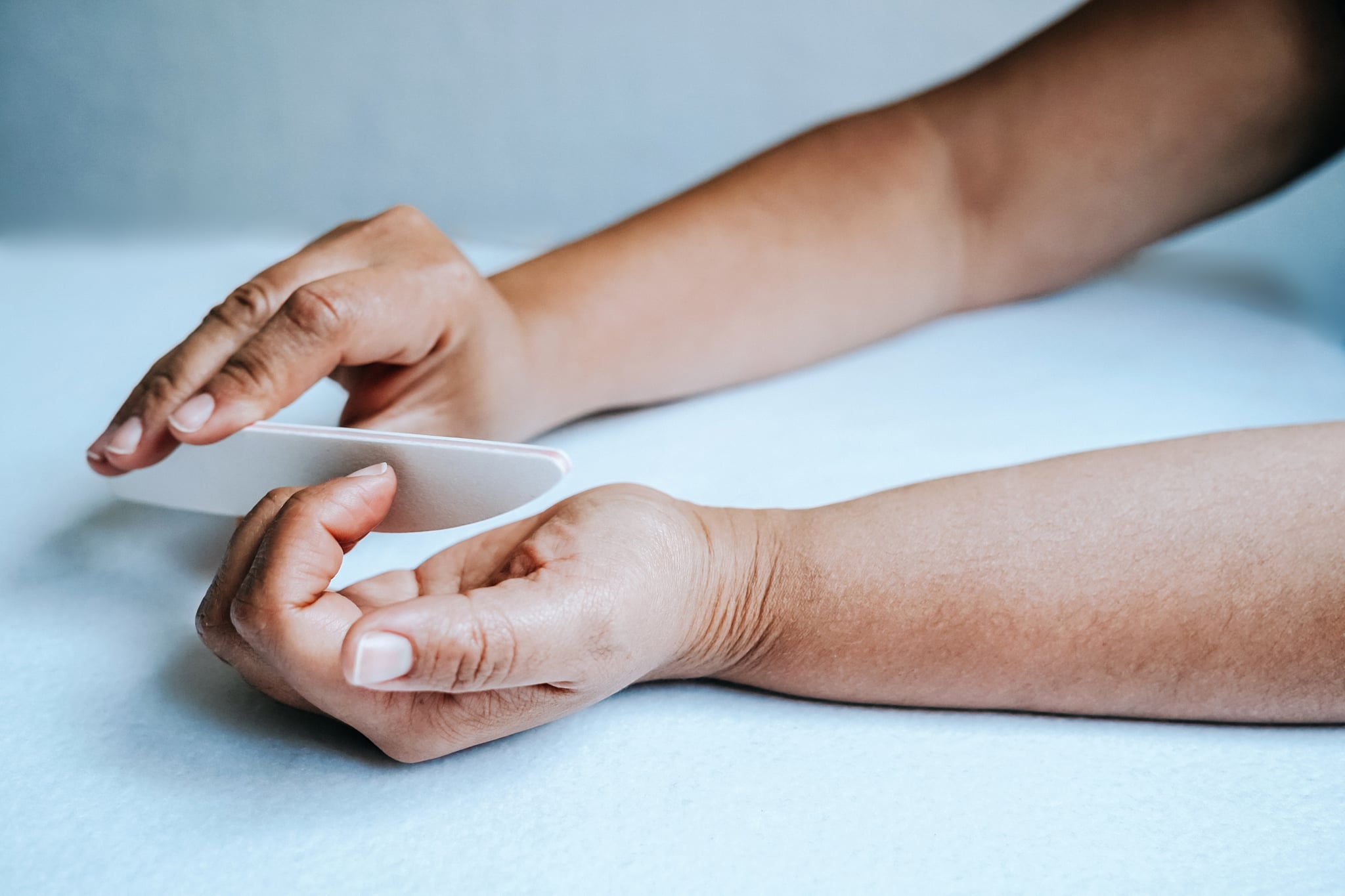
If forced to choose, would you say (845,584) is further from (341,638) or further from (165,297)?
(165,297)

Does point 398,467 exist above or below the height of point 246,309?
below

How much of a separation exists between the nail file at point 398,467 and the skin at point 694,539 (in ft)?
0.07

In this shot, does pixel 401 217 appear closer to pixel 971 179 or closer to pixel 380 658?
pixel 380 658

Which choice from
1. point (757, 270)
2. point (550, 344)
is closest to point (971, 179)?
point (757, 270)

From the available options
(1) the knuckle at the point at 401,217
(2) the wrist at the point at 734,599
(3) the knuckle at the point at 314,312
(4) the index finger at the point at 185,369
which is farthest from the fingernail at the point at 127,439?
(2) the wrist at the point at 734,599

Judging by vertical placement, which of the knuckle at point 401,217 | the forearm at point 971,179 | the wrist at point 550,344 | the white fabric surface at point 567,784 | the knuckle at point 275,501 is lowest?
the white fabric surface at point 567,784

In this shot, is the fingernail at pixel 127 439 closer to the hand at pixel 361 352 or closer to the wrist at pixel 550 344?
the hand at pixel 361 352

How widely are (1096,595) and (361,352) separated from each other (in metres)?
0.49

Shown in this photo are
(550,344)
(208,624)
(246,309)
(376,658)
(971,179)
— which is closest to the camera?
(376,658)

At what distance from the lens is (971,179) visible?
3.43 ft

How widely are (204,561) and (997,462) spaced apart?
645 millimetres

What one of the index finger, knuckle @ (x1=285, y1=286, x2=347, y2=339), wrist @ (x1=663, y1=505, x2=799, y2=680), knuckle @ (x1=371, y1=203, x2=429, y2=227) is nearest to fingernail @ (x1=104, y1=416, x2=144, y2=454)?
the index finger

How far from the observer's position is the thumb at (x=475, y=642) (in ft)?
1.55

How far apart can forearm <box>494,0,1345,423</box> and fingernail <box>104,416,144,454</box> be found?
0.38m
